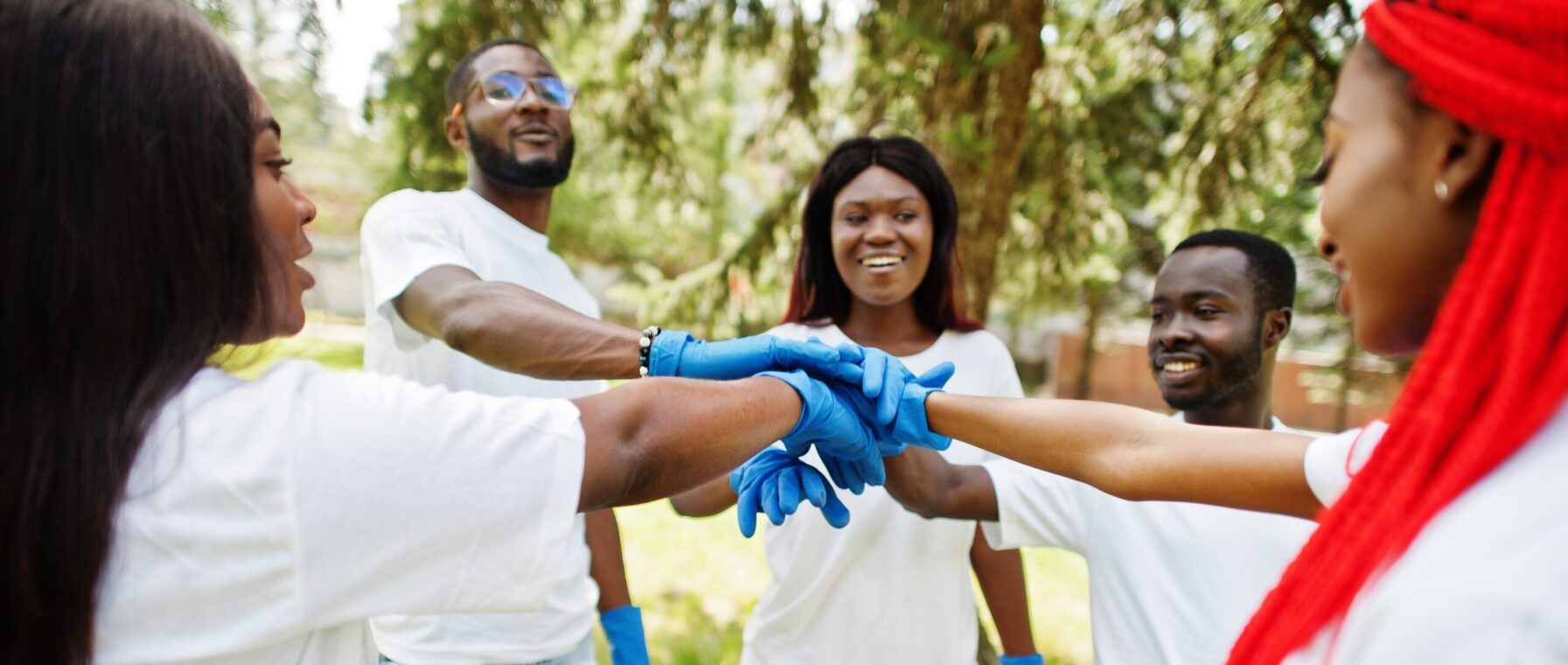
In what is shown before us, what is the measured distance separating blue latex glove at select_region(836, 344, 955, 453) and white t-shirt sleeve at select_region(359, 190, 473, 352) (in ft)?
3.40

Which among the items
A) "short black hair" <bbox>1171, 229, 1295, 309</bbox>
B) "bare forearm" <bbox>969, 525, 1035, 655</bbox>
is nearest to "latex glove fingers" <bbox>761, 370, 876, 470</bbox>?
"bare forearm" <bbox>969, 525, 1035, 655</bbox>

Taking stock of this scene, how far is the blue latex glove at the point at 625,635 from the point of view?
2.80 meters

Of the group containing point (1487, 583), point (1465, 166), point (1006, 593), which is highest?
point (1465, 166)

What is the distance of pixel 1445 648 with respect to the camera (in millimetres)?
665

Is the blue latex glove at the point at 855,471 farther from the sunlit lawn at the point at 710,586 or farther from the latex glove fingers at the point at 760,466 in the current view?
the sunlit lawn at the point at 710,586

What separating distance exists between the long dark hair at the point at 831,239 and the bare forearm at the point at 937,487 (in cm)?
63

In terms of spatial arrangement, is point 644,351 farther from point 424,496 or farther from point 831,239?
point 424,496

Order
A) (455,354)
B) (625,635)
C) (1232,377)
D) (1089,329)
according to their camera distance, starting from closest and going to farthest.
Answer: (1232,377) → (455,354) → (625,635) → (1089,329)

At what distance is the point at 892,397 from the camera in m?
1.97

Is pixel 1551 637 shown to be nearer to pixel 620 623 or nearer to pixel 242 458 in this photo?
pixel 242 458

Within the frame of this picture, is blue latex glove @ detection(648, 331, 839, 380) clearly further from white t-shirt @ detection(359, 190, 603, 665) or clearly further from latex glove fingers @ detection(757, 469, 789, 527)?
white t-shirt @ detection(359, 190, 603, 665)

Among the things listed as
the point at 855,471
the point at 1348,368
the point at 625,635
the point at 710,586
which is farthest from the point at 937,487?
the point at 1348,368

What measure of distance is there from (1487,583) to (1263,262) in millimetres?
1839

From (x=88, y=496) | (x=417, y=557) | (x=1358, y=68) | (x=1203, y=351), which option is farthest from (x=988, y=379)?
(x=88, y=496)
